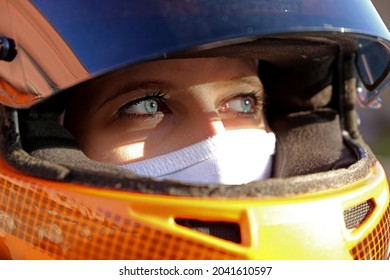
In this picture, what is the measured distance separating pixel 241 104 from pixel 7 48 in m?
0.55

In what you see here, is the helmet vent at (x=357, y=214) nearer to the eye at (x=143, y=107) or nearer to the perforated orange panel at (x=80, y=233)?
the perforated orange panel at (x=80, y=233)

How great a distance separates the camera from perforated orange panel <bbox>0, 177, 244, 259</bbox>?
0.85 meters

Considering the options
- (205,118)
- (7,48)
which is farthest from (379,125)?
(7,48)

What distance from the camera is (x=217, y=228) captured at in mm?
874

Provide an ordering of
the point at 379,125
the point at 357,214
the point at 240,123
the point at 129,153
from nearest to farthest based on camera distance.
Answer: the point at 357,214 → the point at 129,153 → the point at 240,123 → the point at 379,125

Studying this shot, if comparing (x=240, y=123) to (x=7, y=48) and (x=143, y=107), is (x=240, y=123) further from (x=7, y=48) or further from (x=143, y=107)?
(x=7, y=48)

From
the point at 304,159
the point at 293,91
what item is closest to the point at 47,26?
the point at 304,159

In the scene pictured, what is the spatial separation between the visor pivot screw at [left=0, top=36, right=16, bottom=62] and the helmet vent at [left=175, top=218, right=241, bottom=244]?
0.44 metres

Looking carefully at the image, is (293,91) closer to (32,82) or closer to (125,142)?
(125,142)

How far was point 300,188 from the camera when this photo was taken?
924mm

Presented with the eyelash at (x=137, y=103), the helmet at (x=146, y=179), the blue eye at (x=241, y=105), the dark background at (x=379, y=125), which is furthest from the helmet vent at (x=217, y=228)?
the dark background at (x=379, y=125)

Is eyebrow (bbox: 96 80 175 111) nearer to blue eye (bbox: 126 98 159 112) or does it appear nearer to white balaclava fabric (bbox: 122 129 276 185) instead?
blue eye (bbox: 126 98 159 112)

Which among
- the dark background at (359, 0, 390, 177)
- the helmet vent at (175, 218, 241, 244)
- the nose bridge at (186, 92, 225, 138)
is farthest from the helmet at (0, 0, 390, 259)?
the dark background at (359, 0, 390, 177)

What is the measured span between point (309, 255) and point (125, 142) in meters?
0.43
